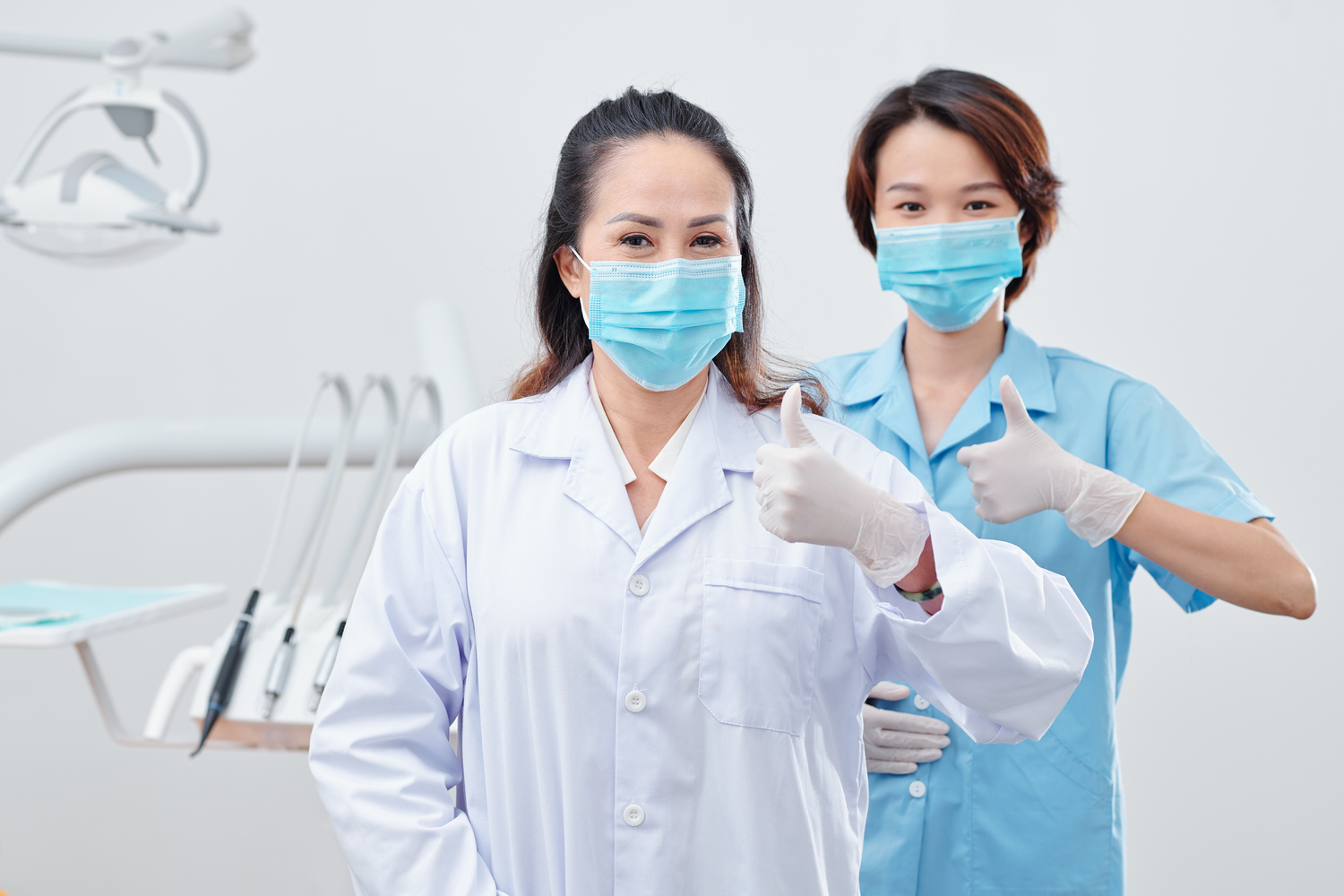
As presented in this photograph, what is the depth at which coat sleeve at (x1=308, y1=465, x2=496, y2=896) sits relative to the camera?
1.02 meters

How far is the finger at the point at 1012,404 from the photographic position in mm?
1215

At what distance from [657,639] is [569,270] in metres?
0.48

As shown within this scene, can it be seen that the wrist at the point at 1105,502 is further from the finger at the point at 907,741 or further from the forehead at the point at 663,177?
the forehead at the point at 663,177

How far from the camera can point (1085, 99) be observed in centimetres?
266

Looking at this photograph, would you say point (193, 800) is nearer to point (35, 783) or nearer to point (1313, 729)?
point (35, 783)

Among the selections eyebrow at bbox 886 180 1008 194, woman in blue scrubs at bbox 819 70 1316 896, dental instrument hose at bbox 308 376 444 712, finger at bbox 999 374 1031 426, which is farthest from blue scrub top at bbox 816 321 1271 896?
dental instrument hose at bbox 308 376 444 712

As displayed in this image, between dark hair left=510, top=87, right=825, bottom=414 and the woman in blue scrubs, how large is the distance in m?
0.24

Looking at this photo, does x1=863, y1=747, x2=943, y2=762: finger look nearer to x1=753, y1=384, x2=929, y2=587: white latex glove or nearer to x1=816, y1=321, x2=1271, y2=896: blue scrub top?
x1=816, y1=321, x2=1271, y2=896: blue scrub top

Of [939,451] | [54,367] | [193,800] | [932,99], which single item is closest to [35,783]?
[193,800]

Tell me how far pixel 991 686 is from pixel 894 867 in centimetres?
56

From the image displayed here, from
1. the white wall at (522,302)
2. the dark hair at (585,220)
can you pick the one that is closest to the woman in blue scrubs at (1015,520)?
the dark hair at (585,220)

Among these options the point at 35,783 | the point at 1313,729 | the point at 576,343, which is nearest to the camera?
the point at 576,343

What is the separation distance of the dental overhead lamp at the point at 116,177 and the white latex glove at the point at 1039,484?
3.87 feet

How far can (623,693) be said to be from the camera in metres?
1.06
